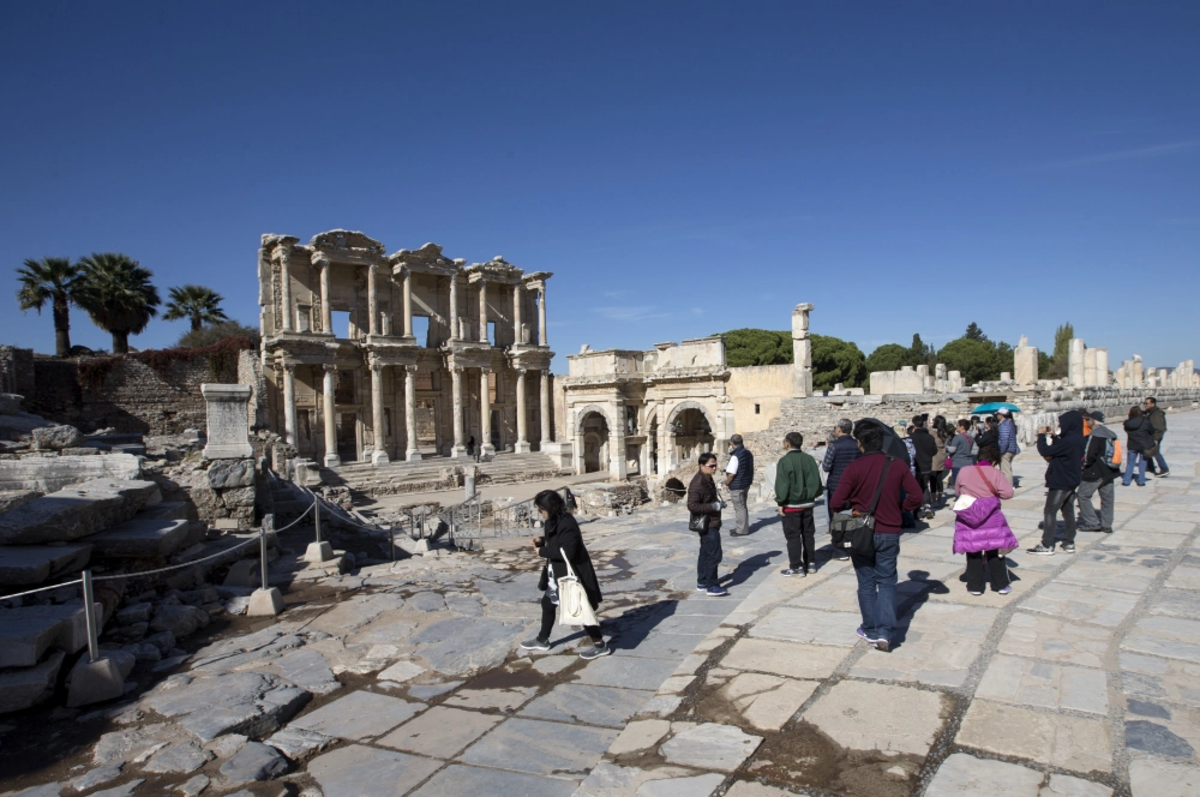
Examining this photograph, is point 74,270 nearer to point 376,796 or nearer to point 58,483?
point 58,483

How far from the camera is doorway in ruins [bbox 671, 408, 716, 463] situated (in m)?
29.2

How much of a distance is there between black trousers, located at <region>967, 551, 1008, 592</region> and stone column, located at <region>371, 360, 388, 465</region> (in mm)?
25302

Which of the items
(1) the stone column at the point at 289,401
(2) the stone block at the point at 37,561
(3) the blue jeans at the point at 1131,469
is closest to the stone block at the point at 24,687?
(2) the stone block at the point at 37,561

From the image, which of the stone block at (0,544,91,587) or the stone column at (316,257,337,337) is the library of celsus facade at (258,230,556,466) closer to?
the stone column at (316,257,337,337)

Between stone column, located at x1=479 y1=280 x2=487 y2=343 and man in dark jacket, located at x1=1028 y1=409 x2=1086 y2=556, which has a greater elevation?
stone column, located at x1=479 y1=280 x2=487 y2=343

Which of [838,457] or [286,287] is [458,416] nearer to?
[286,287]

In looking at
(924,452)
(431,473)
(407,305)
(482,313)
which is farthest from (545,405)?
(924,452)

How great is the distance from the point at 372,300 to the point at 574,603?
88.1 ft

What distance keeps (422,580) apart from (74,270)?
28.6 meters

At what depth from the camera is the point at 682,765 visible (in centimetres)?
346

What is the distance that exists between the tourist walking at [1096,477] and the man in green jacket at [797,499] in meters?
3.42

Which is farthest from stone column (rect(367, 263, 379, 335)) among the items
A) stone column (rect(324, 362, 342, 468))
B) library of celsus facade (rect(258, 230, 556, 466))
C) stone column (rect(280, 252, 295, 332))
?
stone column (rect(280, 252, 295, 332))

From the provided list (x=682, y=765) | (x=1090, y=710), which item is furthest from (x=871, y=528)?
(x=682, y=765)

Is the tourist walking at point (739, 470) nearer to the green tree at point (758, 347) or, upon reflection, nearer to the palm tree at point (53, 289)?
the palm tree at point (53, 289)
